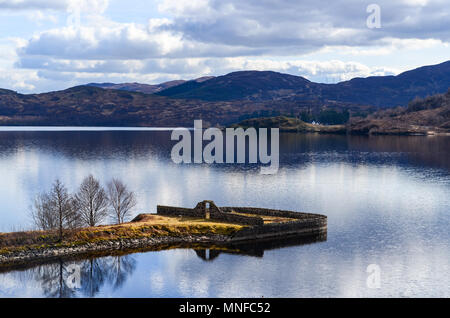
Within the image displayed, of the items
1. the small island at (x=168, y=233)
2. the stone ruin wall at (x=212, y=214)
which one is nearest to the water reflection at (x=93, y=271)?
the small island at (x=168, y=233)

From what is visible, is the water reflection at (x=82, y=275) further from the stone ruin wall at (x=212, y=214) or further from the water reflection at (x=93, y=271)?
the stone ruin wall at (x=212, y=214)

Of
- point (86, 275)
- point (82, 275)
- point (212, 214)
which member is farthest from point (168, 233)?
point (82, 275)

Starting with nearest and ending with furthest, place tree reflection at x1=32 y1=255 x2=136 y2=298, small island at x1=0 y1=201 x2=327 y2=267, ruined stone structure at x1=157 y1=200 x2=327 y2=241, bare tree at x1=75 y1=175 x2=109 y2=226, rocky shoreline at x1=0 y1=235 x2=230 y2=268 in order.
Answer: tree reflection at x1=32 y1=255 x2=136 y2=298 < rocky shoreline at x1=0 y1=235 x2=230 y2=268 < small island at x1=0 y1=201 x2=327 y2=267 < ruined stone structure at x1=157 y1=200 x2=327 y2=241 < bare tree at x1=75 y1=175 x2=109 y2=226

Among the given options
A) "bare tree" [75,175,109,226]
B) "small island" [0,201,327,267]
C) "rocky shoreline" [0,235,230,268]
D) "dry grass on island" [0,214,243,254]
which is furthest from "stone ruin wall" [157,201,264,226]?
"bare tree" [75,175,109,226]

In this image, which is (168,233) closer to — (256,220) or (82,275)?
(256,220)

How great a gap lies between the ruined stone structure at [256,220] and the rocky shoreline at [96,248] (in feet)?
18.7

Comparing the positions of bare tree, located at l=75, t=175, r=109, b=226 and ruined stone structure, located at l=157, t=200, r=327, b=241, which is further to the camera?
bare tree, located at l=75, t=175, r=109, b=226

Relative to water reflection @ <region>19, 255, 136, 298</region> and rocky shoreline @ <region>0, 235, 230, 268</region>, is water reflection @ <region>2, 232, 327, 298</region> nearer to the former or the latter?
water reflection @ <region>19, 255, 136, 298</region>

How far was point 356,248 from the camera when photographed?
109250 mm

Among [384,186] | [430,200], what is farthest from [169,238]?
[384,186]

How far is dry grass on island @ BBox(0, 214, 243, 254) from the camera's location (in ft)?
318

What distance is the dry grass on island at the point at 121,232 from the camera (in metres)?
96.8
